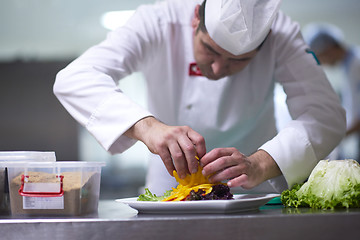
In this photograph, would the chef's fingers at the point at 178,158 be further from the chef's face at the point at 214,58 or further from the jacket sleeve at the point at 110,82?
the chef's face at the point at 214,58

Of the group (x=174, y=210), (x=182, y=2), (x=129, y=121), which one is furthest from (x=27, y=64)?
(x=174, y=210)

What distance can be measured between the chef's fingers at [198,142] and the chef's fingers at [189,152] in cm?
2

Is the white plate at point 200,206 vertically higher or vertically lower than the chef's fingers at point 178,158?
lower

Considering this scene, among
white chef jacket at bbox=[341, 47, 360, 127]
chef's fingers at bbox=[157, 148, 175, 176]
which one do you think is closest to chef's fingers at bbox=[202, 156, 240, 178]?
chef's fingers at bbox=[157, 148, 175, 176]

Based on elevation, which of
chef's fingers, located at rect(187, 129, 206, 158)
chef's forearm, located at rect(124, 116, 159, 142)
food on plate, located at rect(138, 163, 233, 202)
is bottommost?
food on plate, located at rect(138, 163, 233, 202)

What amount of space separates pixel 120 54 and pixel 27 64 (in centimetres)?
501

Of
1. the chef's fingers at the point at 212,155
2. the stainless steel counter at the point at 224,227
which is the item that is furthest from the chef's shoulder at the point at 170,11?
the stainless steel counter at the point at 224,227

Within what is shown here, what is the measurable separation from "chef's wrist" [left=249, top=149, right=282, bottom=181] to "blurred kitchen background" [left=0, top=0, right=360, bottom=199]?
4743 mm

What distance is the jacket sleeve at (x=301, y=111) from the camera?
5.26 feet

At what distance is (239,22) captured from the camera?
155 cm

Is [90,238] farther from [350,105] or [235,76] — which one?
[350,105]

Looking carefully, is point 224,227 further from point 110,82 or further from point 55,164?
point 110,82

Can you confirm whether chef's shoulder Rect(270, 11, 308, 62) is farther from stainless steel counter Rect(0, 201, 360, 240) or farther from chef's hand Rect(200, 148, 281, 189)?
stainless steel counter Rect(0, 201, 360, 240)

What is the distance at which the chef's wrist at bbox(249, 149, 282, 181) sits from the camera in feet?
4.91
